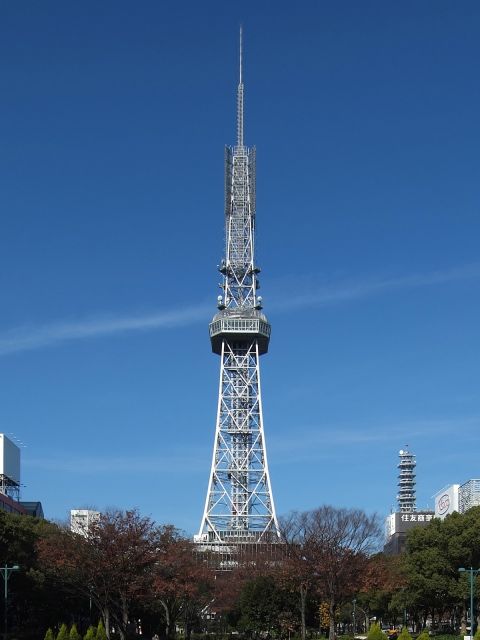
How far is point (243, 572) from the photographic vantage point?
88.4m

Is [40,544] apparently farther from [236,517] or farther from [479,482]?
[479,482]

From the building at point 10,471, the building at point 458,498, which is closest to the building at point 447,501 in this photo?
the building at point 458,498

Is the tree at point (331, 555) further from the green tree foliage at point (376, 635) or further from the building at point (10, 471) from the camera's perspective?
the building at point (10, 471)

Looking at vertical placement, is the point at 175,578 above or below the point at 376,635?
above

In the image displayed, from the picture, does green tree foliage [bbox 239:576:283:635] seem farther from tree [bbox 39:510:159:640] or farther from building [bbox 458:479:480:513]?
building [bbox 458:479:480:513]

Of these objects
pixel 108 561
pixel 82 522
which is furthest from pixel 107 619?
pixel 82 522

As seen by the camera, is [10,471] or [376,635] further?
[10,471]

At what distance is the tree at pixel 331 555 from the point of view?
234 feet

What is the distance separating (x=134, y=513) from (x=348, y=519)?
1856cm

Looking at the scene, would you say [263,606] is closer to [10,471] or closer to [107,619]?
[107,619]

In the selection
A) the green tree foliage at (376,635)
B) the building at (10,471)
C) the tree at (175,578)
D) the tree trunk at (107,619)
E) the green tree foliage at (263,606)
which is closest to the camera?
the green tree foliage at (376,635)

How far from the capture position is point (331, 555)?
72.3 m

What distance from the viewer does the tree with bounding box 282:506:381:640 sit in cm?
7131

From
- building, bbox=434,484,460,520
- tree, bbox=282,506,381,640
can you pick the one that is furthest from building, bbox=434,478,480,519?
tree, bbox=282,506,381,640
